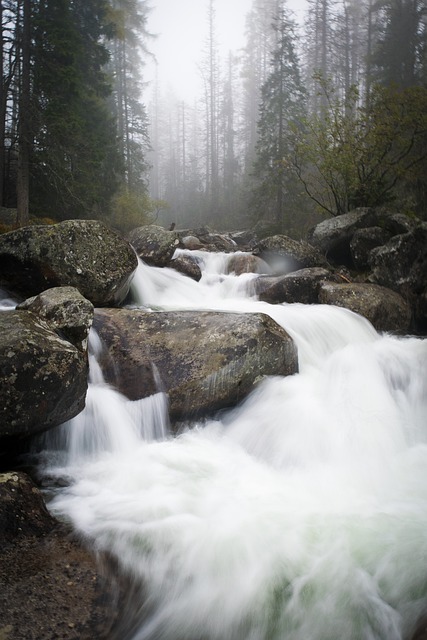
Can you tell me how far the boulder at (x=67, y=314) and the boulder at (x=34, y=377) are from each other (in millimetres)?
623

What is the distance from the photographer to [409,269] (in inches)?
321

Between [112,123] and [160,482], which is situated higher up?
[112,123]

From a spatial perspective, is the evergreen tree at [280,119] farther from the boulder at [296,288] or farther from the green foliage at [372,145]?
the boulder at [296,288]

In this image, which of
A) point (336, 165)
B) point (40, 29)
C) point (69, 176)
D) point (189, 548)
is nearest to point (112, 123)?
point (40, 29)

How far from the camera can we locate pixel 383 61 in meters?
19.1

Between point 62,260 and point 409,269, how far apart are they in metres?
6.92

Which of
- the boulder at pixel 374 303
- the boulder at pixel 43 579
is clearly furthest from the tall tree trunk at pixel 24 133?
the boulder at pixel 43 579

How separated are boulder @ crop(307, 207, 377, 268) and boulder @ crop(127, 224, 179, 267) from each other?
4.45 metres

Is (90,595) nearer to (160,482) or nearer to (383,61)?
(160,482)

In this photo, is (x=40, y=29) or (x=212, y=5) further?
(x=212, y=5)

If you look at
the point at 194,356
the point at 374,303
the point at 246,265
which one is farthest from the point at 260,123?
the point at 194,356

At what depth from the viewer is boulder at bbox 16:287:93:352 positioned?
413cm

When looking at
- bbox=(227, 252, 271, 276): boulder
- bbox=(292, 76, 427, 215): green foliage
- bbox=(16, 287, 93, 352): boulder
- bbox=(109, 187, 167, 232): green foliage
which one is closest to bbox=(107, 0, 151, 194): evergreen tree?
Result: bbox=(109, 187, 167, 232): green foliage

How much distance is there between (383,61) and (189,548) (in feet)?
77.6
